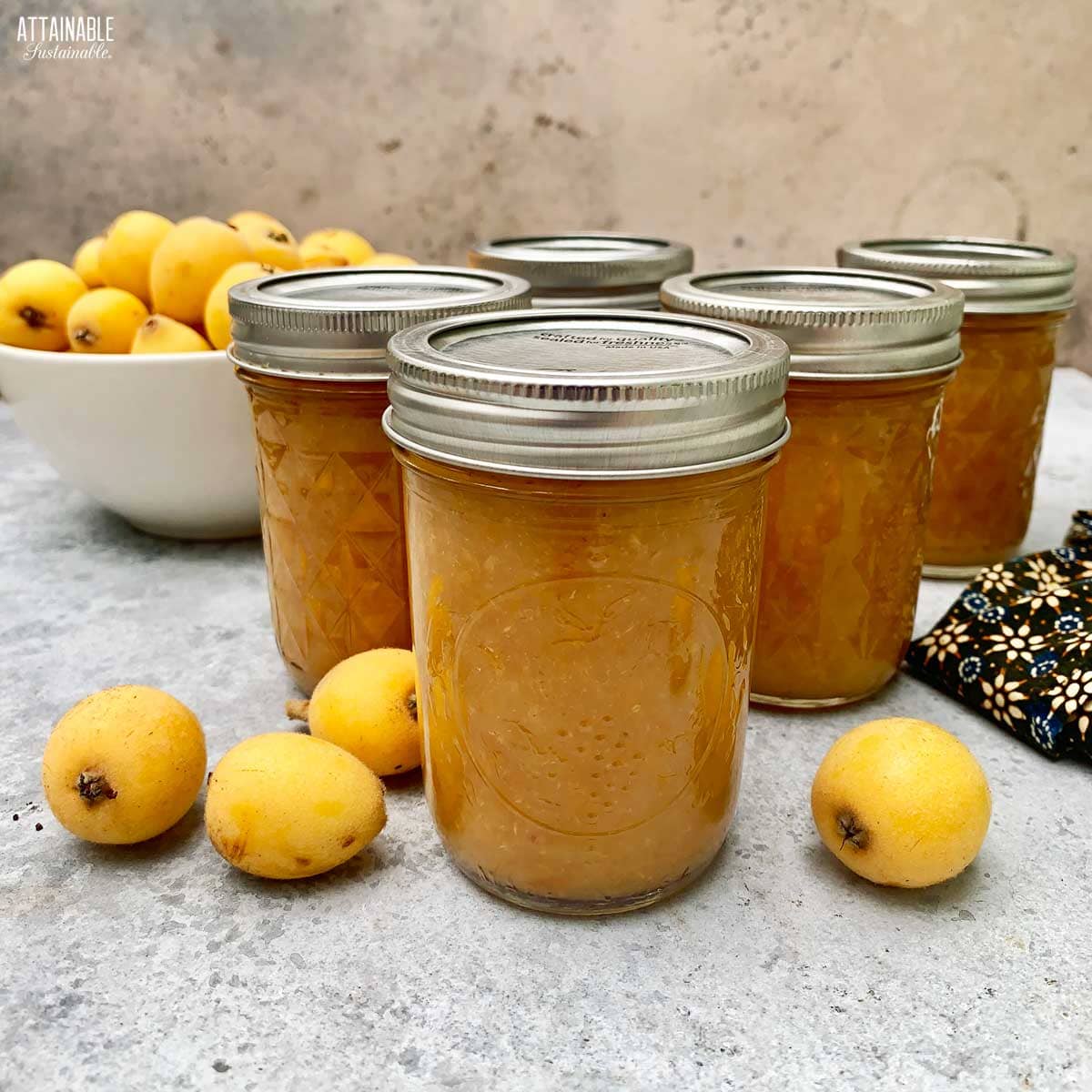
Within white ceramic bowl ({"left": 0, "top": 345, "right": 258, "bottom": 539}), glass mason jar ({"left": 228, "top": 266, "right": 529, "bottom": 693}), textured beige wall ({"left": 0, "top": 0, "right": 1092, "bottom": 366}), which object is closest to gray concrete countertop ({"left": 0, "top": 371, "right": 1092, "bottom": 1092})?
glass mason jar ({"left": 228, "top": 266, "right": 529, "bottom": 693})

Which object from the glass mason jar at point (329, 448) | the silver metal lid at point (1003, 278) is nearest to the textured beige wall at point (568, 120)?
the silver metal lid at point (1003, 278)

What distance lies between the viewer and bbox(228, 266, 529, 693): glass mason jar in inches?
A: 34.3

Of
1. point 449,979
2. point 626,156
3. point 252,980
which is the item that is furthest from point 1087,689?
point 626,156

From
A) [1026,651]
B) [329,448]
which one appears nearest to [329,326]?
[329,448]

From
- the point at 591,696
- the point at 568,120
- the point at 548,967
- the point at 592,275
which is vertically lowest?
the point at 548,967

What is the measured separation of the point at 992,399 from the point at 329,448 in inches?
30.8

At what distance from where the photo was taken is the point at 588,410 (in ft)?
2.02

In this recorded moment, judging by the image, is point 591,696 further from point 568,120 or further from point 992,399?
point 568,120

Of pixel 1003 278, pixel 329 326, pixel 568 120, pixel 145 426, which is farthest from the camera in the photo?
pixel 568 120

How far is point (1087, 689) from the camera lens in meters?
0.94

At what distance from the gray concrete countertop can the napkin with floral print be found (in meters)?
0.04

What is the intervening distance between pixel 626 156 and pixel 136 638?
143 centimetres

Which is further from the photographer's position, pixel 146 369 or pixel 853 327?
pixel 146 369

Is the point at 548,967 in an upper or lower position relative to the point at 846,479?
lower
